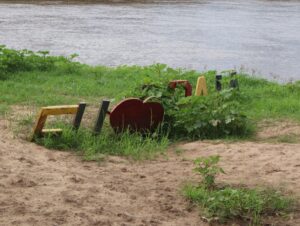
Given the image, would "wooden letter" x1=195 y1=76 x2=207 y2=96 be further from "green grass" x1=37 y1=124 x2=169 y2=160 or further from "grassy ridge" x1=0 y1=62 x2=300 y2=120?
"green grass" x1=37 y1=124 x2=169 y2=160

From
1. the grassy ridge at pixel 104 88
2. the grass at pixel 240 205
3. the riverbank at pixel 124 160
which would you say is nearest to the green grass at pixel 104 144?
the riverbank at pixel 124 160

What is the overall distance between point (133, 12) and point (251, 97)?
13441 mm

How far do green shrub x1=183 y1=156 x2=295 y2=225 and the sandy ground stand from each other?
0.11m

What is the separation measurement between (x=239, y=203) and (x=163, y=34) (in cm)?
1299

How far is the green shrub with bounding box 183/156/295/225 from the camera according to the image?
461 cm

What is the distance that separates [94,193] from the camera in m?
4.92

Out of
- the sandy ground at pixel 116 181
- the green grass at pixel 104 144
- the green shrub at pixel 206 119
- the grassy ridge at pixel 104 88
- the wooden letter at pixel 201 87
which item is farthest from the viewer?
the grassy ridge at pixel 104 88

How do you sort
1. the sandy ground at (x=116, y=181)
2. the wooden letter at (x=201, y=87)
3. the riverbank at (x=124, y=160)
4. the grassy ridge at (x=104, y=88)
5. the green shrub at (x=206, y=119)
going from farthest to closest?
1. the grassy ridge at (x=104, y=88)
2. the wooden letter at (x=201, y=87)
3. the green shrub at (x=206, y=119)
4. the riverbank at (x=124, y=160)
5. the sandy ground at (x=116, y=181)

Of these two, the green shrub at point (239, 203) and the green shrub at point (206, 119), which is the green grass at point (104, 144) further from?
the green shrub at point (239, 203)

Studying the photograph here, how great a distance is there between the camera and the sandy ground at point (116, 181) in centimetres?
448

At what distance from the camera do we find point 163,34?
57.0 feet

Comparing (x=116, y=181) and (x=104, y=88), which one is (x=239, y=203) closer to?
(x=116, y=181)

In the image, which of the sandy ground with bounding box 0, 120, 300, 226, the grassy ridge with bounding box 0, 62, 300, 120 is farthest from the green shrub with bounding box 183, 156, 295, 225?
the grassy ridge with bounding box 0, 62, 300, 120

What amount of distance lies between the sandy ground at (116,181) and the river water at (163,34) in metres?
6.02
